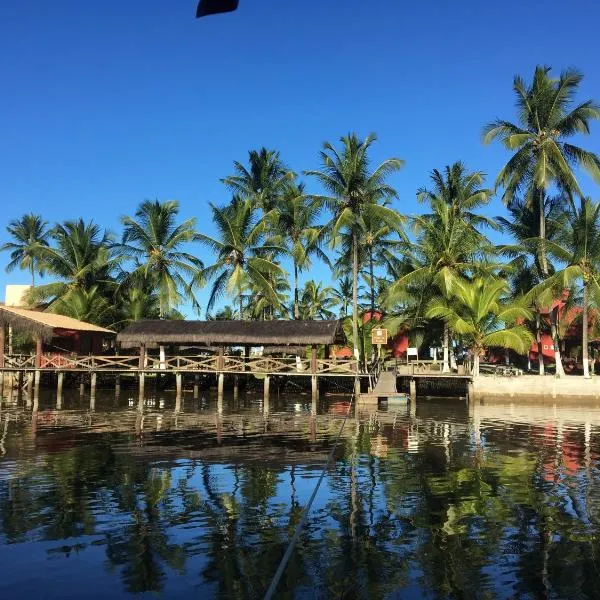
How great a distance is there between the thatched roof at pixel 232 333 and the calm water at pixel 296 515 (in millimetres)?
11199

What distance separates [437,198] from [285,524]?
30080 mm

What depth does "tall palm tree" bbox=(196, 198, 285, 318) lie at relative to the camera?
33.2m

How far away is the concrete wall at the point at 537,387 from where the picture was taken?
1068 inches

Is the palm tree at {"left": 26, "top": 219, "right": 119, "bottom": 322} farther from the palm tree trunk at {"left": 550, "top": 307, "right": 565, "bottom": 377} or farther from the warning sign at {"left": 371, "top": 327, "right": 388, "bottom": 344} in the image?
the palm tree trunk at {"left": 550, "top": 307, "right": 565, "bottom": 377}

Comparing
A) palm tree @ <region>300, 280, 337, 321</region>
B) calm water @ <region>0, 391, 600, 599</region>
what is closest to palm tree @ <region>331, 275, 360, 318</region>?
palm tree @ <region>300, 280, 337, 321</region>

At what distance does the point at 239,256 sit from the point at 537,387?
17854mm

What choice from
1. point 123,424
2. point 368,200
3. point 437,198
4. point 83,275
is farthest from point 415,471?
point 83,275

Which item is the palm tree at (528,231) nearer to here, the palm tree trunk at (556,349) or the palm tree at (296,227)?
the palm tree trunk at (556,349)

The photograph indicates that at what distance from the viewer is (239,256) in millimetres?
33938

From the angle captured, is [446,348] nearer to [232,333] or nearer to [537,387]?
[537,387]

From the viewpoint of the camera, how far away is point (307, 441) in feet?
52.2

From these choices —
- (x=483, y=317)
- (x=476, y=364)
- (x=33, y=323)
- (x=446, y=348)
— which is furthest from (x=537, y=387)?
(x=33, y=323)

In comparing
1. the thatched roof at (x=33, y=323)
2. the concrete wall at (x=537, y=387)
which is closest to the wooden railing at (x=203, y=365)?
the thatched roof at (x=33, y=323)

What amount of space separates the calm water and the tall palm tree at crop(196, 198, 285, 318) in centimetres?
1679
